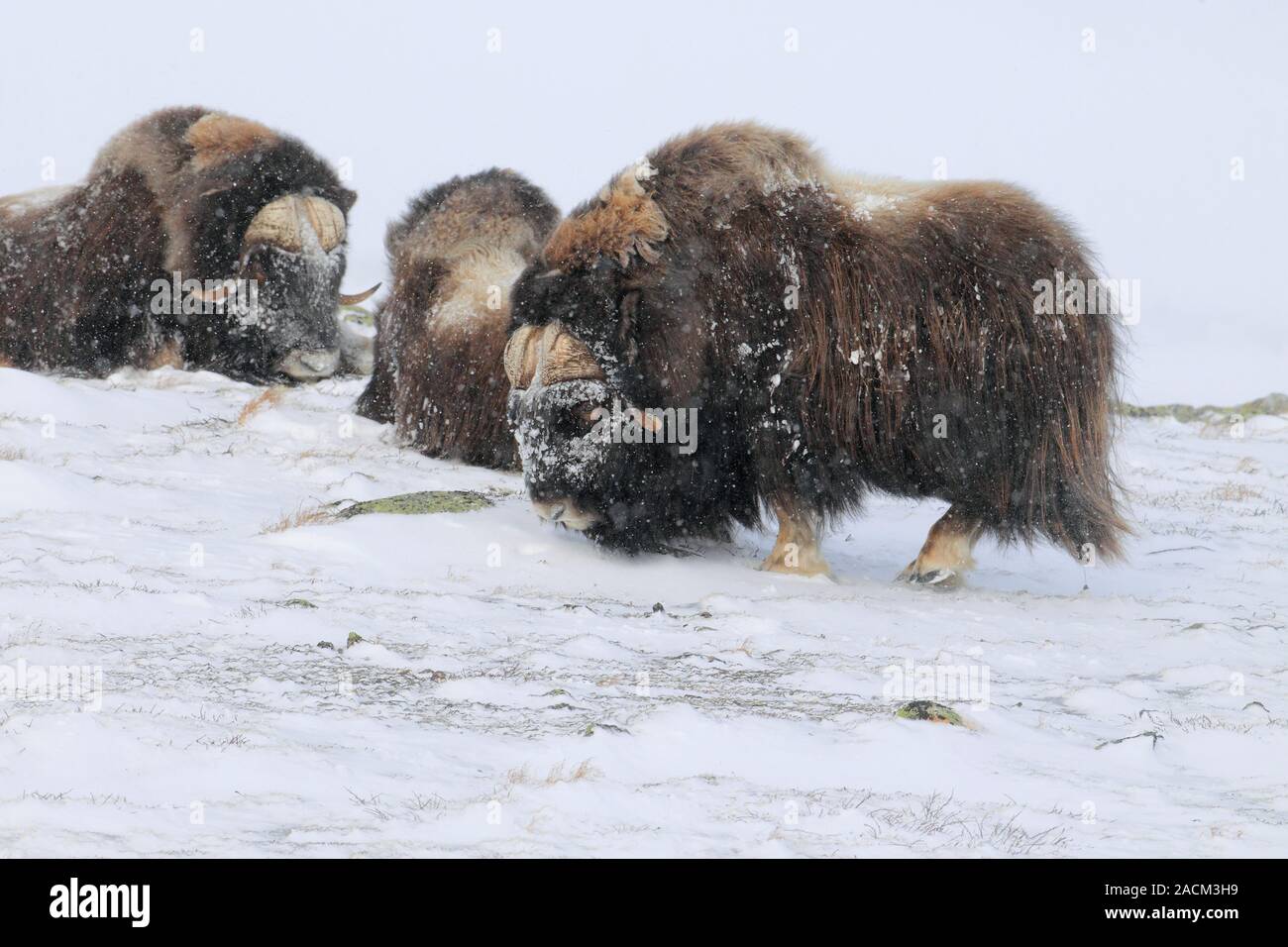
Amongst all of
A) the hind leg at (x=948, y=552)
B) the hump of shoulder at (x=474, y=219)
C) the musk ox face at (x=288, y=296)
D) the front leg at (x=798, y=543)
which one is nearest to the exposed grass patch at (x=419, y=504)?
the front leg at (x=798, y=543)

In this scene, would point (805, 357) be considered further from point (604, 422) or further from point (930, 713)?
point (930, 713)

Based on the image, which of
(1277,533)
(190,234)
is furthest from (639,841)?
(190,234)

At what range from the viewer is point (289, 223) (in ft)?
26.7

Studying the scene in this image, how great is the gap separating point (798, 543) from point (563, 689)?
183cm

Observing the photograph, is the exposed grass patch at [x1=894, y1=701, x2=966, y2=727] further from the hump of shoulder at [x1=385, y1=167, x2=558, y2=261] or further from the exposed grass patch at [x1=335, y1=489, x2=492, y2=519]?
the hump of shoulder at [x1=385, y1=167, x2=558, y2=261]

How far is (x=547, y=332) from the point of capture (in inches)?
183

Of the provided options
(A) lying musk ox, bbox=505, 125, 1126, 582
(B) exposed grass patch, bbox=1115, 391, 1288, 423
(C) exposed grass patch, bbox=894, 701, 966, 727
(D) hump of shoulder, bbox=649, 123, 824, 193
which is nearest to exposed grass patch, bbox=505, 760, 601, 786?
(C) exposed grass patch, bbox=894, 701, 966, 727

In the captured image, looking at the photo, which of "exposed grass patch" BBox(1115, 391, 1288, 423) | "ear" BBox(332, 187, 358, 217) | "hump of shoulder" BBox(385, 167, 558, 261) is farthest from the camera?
"exposed grass patch" BBox(1115, 391, 1288, 423)

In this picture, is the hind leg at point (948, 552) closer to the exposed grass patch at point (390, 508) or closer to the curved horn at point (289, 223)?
the exposed grass patch at point (390, 508)

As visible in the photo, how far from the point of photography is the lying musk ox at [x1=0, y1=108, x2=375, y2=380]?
8164 millimetres

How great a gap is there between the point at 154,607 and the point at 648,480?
5.98 feet

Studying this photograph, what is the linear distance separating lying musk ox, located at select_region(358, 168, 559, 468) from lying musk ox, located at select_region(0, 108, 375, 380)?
107 centimetres

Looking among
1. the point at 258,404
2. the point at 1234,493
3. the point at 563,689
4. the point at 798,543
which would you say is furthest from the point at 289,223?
the point at 563,689
